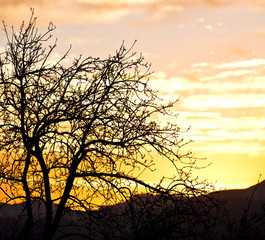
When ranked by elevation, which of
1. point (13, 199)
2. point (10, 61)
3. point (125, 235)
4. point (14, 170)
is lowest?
point (125, 235)

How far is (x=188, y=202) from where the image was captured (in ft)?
41.4

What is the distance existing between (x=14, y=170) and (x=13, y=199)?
88cm

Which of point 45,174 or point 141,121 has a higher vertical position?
point 141,121

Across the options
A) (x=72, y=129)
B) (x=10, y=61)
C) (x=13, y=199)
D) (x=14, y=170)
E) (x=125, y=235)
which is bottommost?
(x=125, y=235)

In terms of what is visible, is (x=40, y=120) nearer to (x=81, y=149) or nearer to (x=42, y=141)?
(x=42, y=141)

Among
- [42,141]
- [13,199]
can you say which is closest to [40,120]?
[42,141]

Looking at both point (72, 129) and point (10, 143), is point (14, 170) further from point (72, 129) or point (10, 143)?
point (72, 129)

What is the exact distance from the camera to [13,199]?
13812 mm

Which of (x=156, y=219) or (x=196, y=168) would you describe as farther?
(x=196, y=168)

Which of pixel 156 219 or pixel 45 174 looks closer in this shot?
pixel 156 219

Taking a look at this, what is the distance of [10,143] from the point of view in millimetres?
13617

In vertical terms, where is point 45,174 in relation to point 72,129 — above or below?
below

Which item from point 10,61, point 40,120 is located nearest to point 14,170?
point 40,120

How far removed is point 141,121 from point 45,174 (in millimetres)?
3251
